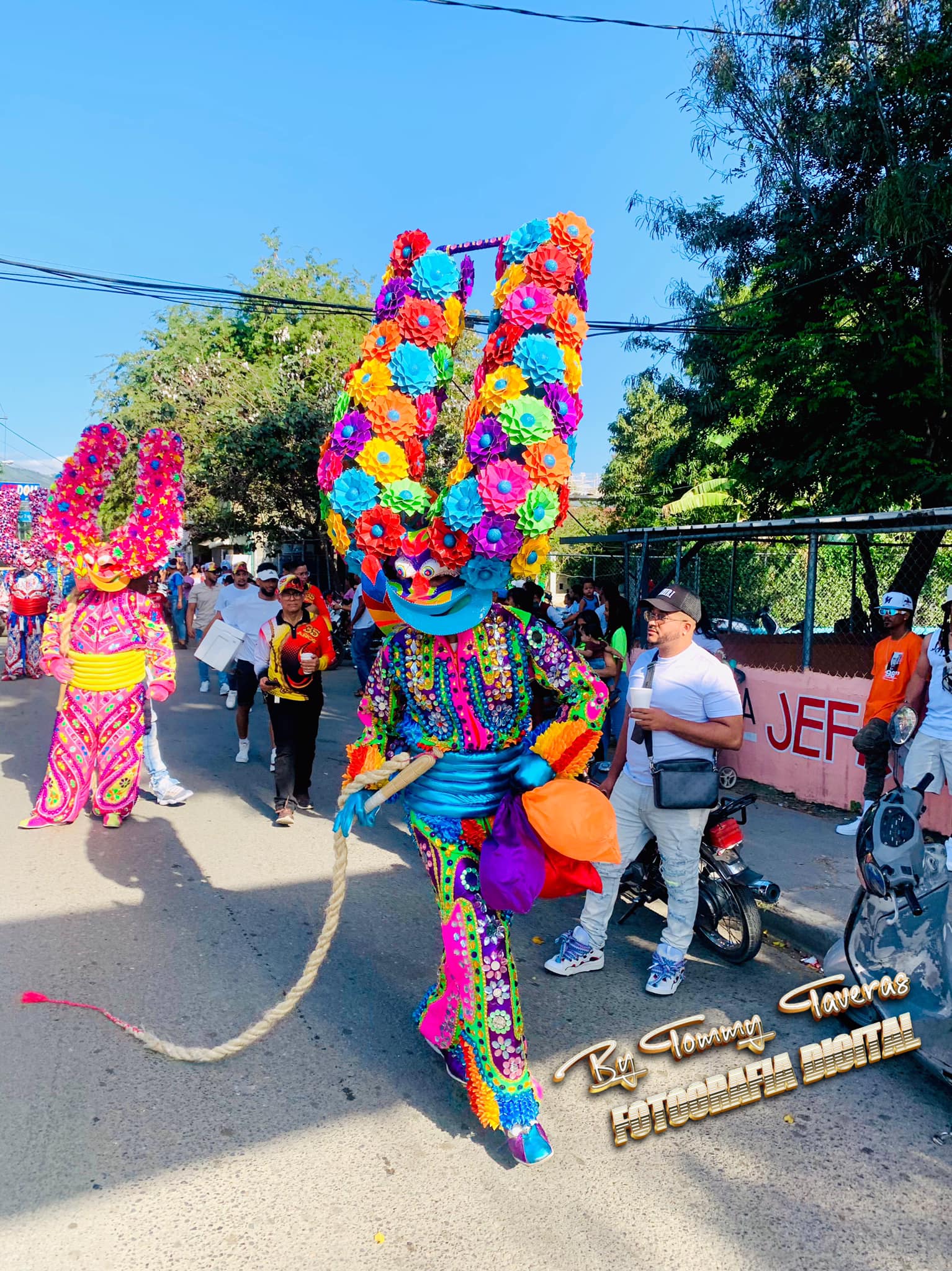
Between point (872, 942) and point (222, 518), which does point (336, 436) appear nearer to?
point (872, 942)

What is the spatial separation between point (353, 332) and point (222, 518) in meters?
5.35

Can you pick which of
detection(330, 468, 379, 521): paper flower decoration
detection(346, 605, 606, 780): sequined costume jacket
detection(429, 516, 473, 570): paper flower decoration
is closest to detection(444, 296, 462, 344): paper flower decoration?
detection(330, 468, 379, 521): paper flower decoration

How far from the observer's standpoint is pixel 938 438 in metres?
9.97

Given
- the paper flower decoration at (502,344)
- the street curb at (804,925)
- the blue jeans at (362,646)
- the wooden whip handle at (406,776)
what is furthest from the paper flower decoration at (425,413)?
the blue jeans at (362,646)

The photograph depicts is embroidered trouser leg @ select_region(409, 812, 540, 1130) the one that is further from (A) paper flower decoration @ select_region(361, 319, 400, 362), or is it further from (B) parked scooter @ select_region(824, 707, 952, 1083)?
(A) paper flower decoration @ select_region(361, 319, 400, 362)

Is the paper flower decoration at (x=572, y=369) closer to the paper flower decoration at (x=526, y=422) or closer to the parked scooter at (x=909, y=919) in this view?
A: the paper flower decoration at (x=526, y=422)

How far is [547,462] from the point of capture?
2.66 metres

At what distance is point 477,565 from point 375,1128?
195cm

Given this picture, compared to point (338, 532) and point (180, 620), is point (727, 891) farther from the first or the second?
point (180, 620)

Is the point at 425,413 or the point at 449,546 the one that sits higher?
the point at 425,413

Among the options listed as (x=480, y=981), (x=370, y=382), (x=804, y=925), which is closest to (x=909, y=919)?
(x=804, y=925)

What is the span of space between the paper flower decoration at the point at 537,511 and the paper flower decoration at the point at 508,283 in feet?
2.30

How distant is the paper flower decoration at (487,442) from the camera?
2.68 m

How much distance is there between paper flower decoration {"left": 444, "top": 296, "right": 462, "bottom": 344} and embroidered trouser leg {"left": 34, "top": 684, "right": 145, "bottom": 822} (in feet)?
13.9
